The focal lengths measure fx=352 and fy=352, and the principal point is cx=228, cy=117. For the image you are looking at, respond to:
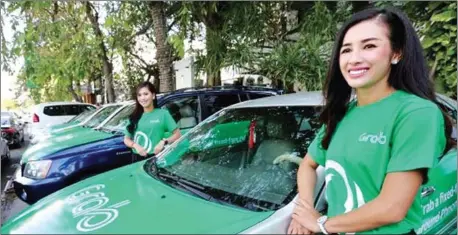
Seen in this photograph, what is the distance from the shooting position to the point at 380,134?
993 millimetres

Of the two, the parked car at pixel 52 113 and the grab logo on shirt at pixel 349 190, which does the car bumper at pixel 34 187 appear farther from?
the grab logo on shirt at pixel 349 190

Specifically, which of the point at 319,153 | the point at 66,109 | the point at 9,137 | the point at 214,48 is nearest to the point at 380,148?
the point at 319,153

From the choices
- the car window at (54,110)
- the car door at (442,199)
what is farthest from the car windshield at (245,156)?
the car window at (54,110)

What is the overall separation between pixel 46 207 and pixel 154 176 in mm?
524

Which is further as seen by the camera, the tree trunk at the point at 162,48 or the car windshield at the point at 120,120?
the tree trunk at the point at 162,48

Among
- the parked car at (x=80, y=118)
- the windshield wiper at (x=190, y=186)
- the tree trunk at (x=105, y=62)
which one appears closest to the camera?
the windshield wiper at (x=190, y=186)

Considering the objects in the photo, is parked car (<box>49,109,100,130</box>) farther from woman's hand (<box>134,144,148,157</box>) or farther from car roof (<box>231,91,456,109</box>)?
car roof (<box>231,91,456,109</box>)

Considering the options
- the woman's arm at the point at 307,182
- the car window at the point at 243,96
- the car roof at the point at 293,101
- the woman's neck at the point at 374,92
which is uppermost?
the woman's neck at the point at 374,92

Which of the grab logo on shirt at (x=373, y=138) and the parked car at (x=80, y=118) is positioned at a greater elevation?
the grab logo on shirt at (x=373, y=138)

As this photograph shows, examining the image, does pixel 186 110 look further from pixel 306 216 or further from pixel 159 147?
pixel 306 216

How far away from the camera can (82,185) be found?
6.09 ft

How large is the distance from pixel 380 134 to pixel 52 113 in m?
4.10

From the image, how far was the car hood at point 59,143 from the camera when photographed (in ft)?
9.94

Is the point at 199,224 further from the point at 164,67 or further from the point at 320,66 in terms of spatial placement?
the point at 164,67
